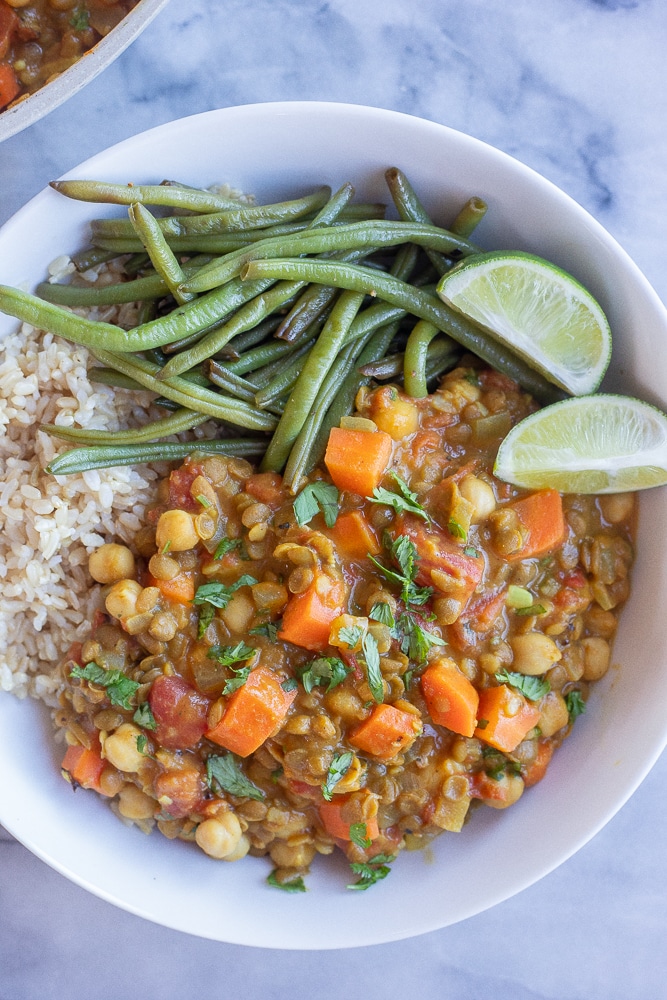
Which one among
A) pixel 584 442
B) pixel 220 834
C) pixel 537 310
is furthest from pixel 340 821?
pixel 537 310

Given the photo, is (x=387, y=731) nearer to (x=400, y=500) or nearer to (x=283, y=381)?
(x=400, y=500)

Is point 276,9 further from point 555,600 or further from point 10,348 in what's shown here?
point 555,600

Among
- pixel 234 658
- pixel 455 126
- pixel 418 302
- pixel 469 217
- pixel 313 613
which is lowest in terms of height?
pixel 234 658

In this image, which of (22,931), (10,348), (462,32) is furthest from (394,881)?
(462,32)

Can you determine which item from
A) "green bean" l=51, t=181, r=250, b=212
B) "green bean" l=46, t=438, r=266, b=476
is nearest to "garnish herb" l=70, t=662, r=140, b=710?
"green bean" l=46, t=438, r=266, b=476

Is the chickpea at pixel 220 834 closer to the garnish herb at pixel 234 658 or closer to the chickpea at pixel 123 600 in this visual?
the garnish herb at pixel 234 658
